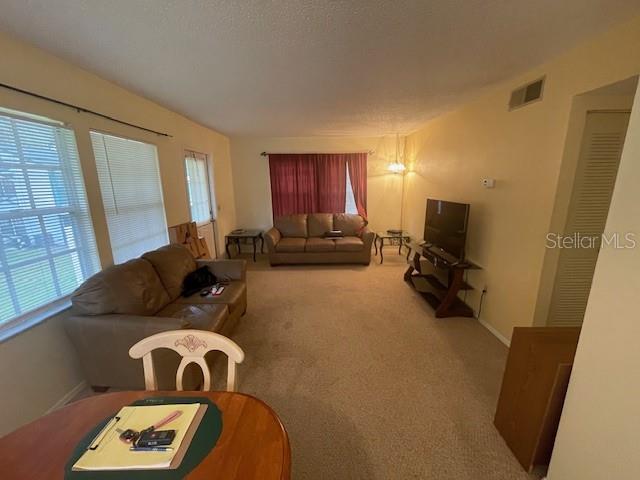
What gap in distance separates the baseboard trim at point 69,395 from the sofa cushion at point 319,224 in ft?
12.4

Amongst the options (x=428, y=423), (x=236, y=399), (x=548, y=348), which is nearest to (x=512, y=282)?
(x=548, y=348)

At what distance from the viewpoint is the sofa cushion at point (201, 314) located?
202 cm

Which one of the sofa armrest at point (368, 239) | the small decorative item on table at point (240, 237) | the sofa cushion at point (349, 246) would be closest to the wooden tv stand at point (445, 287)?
the sofa armrest at point (368, 239)

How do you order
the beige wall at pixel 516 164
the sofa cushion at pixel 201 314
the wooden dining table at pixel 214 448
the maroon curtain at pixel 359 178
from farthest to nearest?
the maroon curtain at pixel 359 178
the sofa cushion at pixel 201 314
the beige wall at pixel 516 164
the wooden dining table at pixel 214 448

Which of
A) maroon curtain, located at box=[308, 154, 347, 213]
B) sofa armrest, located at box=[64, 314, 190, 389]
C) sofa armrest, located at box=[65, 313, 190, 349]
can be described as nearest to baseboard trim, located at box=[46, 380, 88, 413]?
sofa armrest, located at box=[64, 314, 190, 389]

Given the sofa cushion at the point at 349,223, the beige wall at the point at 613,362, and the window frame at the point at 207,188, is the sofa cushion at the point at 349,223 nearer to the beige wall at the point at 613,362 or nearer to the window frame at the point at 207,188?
the window frame at the point at 207,188

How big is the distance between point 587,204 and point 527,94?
1011 millimetres

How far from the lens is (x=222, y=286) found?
2691mm

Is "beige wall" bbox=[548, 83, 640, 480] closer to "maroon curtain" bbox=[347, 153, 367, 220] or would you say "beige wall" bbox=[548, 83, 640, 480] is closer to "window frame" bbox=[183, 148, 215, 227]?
"window frame" bbox=[183, 148, 215, 227]

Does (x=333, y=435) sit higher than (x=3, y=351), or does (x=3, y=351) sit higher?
(x=3, y=351)

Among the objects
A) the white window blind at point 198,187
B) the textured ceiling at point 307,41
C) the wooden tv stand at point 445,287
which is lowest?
the wooden tv stand at point 445,287

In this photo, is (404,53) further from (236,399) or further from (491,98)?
(236,399)

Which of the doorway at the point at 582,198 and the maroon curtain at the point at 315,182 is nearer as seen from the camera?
the doorway at the point at 582,198

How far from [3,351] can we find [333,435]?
6.45 feet
